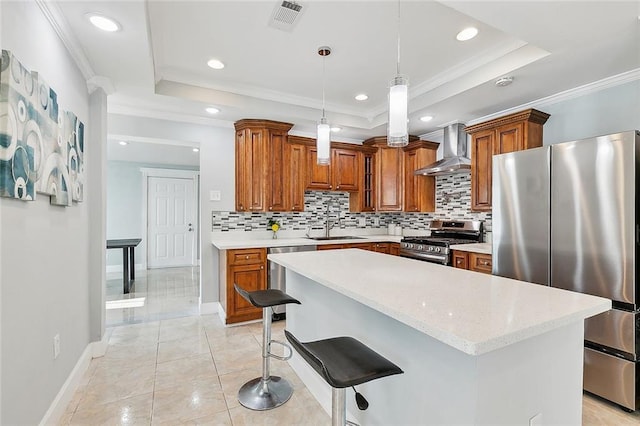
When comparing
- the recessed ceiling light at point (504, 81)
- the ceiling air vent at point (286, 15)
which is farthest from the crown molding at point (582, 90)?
the ceiling air vent at point (286, 15)

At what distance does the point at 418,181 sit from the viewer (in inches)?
183

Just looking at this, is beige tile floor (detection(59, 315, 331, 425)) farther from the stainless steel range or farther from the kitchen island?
the stainless steel range

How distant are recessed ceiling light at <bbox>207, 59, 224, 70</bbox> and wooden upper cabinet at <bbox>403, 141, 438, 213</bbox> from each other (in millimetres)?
2789

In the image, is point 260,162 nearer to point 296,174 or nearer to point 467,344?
point 296,174

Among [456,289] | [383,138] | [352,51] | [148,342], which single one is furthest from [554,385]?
[383,138]

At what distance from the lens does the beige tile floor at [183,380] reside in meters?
2.02

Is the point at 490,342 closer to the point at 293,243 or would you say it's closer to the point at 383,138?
the point at 293,243

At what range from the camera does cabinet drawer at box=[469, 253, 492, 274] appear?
3.11 meters

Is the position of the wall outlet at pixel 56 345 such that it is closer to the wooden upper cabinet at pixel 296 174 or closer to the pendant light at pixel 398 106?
the pendant light at pixel 398 106

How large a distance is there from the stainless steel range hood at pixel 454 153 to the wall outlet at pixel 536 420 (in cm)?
298

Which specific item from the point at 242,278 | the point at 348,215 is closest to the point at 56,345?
the point at 242,278

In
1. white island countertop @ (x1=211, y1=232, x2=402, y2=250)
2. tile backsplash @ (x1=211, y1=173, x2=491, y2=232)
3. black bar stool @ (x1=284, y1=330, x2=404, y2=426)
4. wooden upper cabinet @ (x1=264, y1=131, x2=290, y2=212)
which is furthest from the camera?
tile backsplash @ (x1=211, y1=173, x2=491, y2=232)

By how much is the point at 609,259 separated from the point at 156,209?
24.2 feet

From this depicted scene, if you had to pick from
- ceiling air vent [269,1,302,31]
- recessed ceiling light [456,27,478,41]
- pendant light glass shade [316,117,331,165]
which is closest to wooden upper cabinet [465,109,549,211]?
recessed ceiling light [456,27,478,41]
